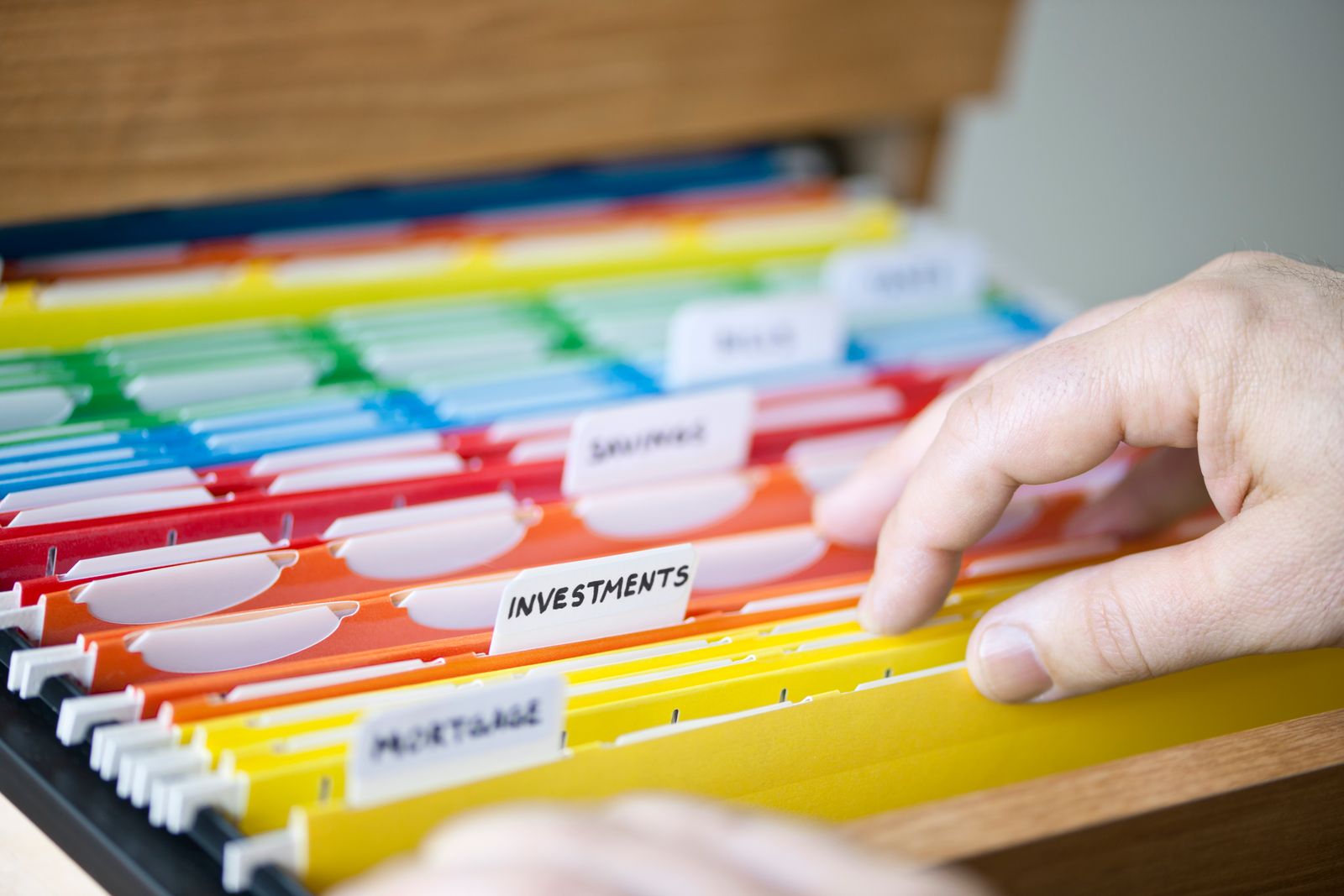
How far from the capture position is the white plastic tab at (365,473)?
0.71m

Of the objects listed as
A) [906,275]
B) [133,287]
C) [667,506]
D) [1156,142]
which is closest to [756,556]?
[667,506]

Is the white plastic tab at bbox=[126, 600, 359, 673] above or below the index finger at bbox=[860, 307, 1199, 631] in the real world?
below

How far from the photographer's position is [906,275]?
1026mm

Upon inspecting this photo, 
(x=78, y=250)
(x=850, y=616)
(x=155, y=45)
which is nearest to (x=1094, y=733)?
(x=850, y=616)

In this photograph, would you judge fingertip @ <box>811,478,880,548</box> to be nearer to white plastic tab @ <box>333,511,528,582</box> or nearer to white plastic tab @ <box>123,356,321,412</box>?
white plastic tab @ <box>333,511,528,582</box>

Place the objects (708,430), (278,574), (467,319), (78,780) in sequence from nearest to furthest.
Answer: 1. (78,780)
2. (278,574)
3. (708,430)
4. (467,319)

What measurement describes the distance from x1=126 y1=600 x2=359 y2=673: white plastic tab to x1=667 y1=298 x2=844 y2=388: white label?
351mm

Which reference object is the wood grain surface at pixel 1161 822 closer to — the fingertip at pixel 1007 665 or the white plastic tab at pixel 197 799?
the fingertip at pixel 1007 665

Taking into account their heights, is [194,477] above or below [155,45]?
below

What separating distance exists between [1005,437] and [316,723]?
1.12 ft

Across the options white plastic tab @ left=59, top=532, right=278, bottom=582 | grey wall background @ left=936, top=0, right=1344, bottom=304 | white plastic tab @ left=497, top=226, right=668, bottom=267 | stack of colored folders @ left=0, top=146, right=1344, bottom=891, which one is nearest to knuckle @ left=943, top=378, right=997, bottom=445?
stack of colored folders @ left=0, top=146, right=1344, bottom=891

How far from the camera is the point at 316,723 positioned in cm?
54

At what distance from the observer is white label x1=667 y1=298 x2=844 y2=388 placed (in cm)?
88

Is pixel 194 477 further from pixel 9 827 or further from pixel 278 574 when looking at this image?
pixel 9 827
